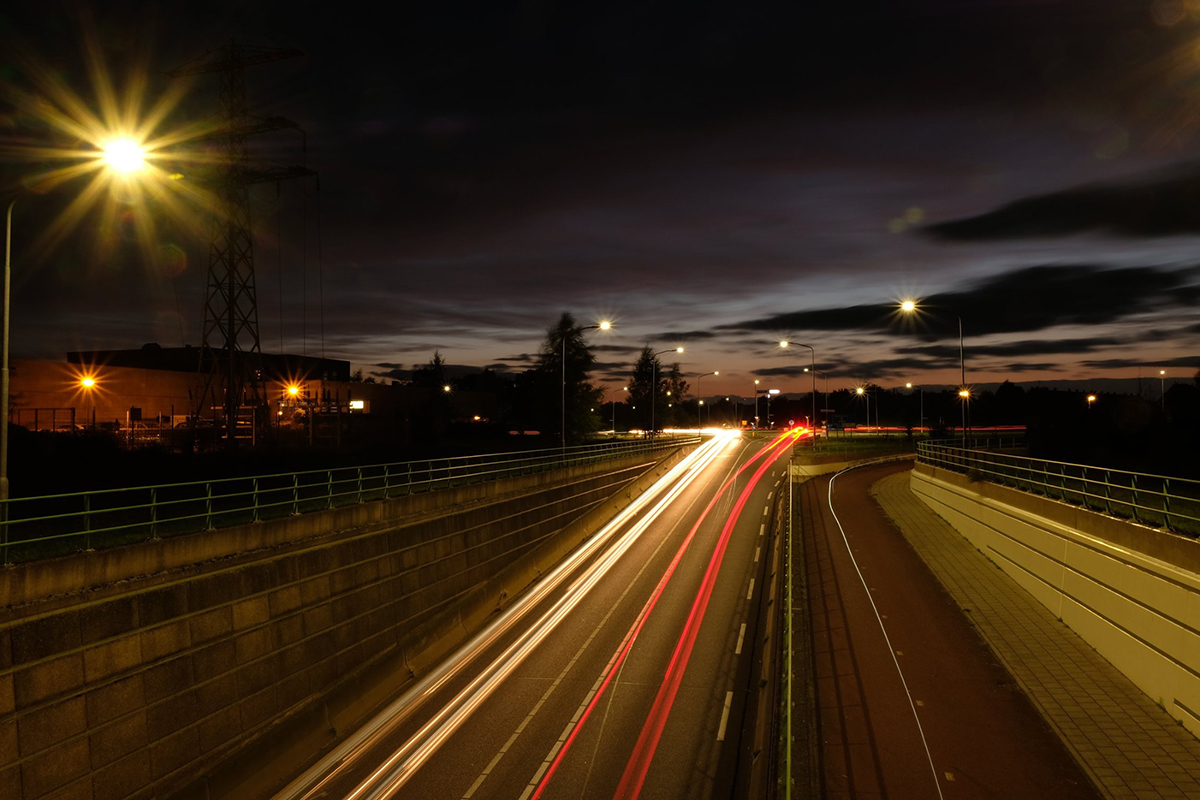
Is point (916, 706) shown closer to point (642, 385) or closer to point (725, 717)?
point (725, 717)

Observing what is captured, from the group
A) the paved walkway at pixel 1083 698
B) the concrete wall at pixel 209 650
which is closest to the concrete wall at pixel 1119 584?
the paved walkway at pixel 1083 698

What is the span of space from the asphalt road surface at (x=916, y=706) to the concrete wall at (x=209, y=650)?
9495 mm

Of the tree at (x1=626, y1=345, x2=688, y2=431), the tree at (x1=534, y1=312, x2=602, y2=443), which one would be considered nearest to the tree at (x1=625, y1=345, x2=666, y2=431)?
the tree at (x1=626, y1=345, x2=688, y2=431)

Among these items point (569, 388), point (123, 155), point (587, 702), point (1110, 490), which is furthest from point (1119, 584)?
point (569, 388)

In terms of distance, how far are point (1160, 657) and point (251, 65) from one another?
47.0m

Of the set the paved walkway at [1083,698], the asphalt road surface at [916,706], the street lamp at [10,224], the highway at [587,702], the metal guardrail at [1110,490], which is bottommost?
the highway at [587,702]

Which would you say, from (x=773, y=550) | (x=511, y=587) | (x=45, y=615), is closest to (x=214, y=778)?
(x=45, y=615)

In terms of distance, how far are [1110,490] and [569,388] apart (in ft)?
198

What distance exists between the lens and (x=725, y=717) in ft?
50.9

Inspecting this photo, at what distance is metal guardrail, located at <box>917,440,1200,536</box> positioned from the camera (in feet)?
47.8

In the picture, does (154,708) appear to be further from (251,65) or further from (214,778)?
(251,65)

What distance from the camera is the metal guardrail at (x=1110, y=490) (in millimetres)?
14555

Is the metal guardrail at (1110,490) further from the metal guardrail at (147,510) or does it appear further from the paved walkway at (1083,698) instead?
the metal guardrail at (147,510)

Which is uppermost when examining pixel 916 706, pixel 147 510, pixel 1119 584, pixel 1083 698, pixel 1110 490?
pixel 147 510
